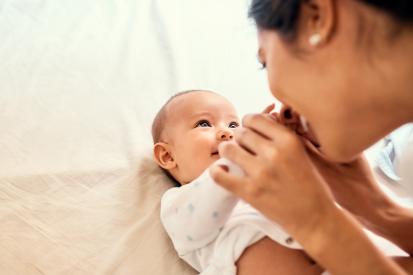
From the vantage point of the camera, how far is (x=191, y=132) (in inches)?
42.2

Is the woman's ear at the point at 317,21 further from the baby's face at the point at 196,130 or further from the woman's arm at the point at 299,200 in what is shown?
the baby's face at the point at 196,130

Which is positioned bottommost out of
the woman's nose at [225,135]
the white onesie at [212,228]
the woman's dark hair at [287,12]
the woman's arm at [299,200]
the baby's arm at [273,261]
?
the baby's arm at [273,261]

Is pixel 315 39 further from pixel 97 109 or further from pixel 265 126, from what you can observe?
pixel 97 109

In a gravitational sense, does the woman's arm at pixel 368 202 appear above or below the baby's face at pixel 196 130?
below

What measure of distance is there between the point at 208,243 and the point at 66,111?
0.52 meters

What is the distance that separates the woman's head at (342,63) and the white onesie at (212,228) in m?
0.24

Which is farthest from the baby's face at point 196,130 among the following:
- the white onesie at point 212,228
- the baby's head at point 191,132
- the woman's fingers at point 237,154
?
the woman's fingers at point 237,154

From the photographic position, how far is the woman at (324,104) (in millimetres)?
559

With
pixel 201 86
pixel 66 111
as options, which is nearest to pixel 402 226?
pixel 201 86

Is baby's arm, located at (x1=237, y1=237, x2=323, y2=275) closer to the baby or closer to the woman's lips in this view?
the baby

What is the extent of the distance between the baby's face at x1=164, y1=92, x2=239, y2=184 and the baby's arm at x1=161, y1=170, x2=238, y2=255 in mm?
89

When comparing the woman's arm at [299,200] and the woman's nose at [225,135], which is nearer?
the woman's arm at [299,200]

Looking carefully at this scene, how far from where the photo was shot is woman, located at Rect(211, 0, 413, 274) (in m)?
0.56

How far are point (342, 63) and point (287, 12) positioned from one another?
86 millimetres
